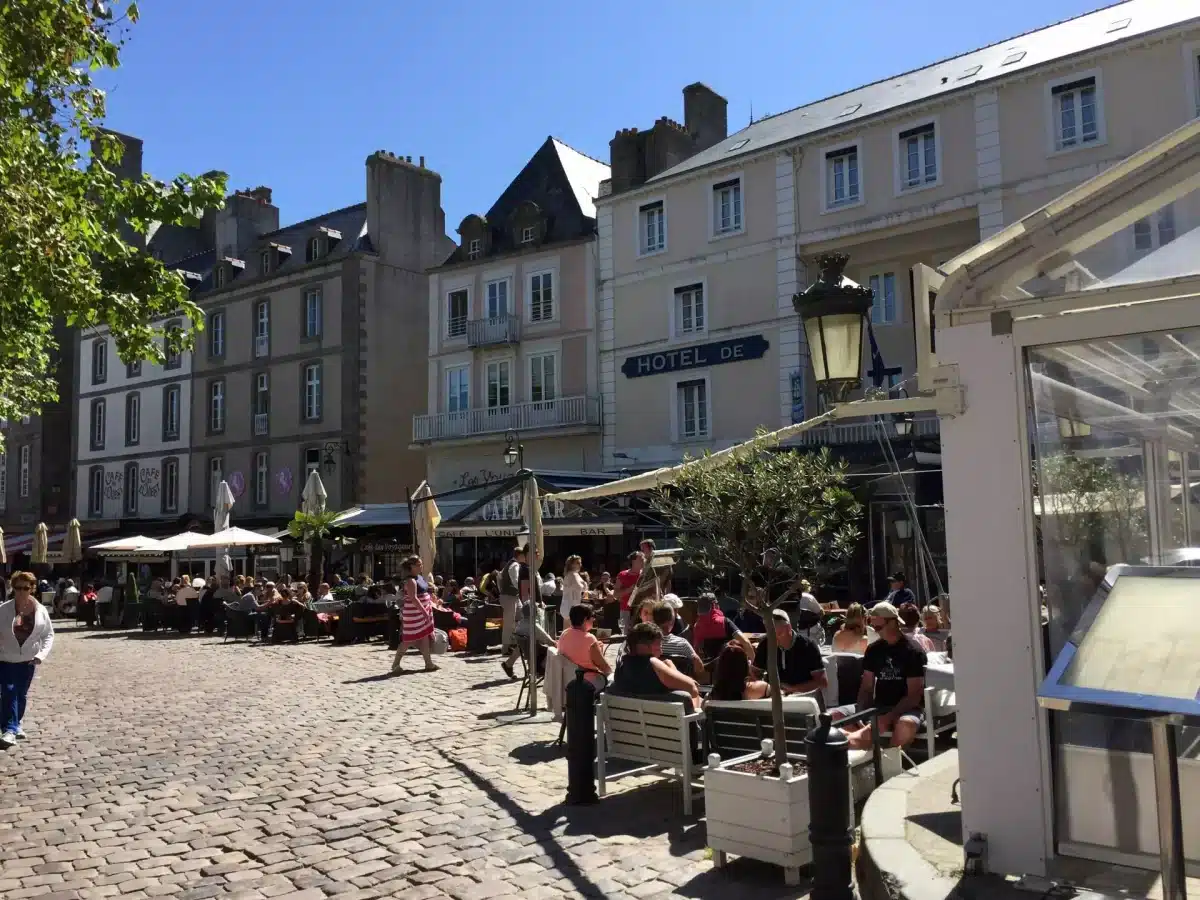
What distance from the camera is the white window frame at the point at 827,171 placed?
835 inches

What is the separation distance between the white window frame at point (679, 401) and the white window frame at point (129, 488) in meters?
23.4

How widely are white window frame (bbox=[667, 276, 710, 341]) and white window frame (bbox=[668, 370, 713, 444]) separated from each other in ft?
2.90

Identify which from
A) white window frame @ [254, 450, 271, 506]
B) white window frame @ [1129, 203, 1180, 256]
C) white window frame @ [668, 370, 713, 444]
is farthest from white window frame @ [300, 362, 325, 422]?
white window frame @ [1129, 203, 1180, 256]

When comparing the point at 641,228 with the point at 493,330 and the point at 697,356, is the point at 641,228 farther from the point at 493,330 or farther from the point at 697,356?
the point at 493,330

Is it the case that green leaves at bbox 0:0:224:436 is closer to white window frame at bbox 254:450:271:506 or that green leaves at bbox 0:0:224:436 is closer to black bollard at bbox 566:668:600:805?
black bollard at bbox 566:668:600:805

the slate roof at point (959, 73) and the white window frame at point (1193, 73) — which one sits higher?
the slate roof at point (959, 73)

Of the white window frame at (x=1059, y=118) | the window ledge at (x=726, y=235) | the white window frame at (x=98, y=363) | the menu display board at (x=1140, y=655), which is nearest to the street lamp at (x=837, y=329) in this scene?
the menu display board at (x=1140, y=655)

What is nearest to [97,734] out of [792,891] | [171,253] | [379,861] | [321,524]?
[379,861]

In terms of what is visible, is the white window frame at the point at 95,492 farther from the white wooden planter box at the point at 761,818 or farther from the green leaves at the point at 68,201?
the white wooden planter box at the point at 761,818

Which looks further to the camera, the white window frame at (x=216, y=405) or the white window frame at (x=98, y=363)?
the white window frame at (x=98, y=363)

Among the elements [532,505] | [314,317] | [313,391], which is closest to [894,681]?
[532,505]

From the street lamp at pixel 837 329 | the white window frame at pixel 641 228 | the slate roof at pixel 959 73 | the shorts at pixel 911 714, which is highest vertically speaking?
the slate roof at pixel 959 73

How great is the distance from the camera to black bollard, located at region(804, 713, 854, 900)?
13.2 ft

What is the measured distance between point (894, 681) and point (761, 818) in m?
2.06
